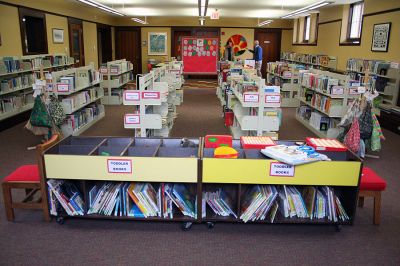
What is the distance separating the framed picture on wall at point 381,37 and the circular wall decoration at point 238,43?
29.2 feet

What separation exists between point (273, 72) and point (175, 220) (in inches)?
384

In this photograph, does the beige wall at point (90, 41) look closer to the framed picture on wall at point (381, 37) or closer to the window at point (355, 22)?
the window at point (355, 22)

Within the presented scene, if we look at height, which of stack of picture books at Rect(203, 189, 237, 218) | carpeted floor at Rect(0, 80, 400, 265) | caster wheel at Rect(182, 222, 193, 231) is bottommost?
carpeted floor at Rect(0, 80, 400, 265)

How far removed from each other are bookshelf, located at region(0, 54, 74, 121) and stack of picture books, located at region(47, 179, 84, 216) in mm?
4625

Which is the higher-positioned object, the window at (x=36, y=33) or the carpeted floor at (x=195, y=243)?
the window at (x=36, y=33)

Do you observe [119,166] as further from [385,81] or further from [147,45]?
[147,45]

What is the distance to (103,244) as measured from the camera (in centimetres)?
316

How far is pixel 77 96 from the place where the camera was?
23.3 feet

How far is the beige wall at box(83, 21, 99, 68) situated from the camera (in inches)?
543

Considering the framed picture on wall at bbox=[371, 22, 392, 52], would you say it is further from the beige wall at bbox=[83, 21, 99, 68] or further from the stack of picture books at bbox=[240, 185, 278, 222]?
the beige wall at bbox=[83, 21, 99, 68]

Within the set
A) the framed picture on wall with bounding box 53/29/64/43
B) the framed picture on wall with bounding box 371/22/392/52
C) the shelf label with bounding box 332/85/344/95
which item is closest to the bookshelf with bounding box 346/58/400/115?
the framed picture on wall with bounding box 371/22/392/52

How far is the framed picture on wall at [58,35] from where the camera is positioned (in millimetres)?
11008

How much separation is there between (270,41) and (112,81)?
10.7 m

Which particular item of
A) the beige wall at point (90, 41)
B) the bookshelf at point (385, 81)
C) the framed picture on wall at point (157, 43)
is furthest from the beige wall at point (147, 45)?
the bookshelf at point (385, 81)
